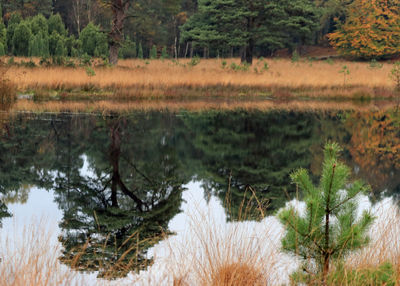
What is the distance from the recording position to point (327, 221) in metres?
3.16

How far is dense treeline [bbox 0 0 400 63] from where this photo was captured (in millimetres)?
32188

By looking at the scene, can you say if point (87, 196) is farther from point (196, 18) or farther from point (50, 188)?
point (196, 18)

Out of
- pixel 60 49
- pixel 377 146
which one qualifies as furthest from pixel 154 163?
pixel 60 49

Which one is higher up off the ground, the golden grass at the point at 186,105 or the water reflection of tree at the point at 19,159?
the water reflection of tree at the point at 19,159

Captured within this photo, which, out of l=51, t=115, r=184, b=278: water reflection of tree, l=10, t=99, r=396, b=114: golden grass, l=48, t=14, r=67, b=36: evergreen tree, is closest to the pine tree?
l=51, t=115, r=184, b=278: water reflection of tree

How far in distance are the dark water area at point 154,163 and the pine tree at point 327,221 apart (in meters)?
0.52

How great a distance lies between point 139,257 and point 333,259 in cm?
183

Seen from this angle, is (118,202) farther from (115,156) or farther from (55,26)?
(55,26)

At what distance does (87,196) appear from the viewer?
6547 mm

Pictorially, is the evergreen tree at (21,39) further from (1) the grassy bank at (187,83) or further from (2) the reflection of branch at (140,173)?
(2) the reflection of branch at (140,173)

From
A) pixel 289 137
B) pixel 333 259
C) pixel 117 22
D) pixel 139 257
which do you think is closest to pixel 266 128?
pixel 289 137

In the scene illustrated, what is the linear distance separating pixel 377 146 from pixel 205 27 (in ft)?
82.9

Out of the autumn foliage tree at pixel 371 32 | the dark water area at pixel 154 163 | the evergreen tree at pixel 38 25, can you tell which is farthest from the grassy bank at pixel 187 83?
the autumn foliage tree at pixel 371 32

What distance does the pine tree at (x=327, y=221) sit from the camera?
120 inches
